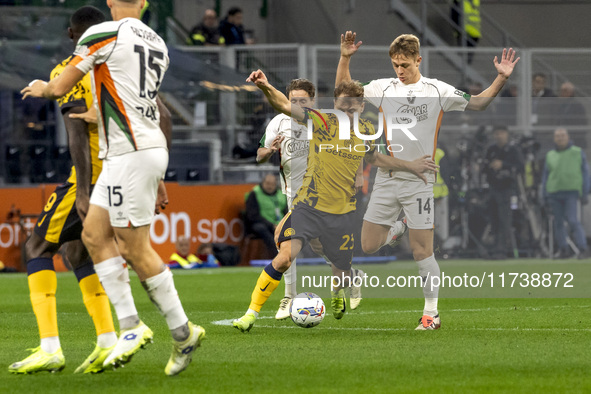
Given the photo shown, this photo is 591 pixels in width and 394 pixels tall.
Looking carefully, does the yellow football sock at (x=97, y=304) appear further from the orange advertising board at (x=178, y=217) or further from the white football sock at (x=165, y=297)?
the orange advertising board at (x=178, y=217)

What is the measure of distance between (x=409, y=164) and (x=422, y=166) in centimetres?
11

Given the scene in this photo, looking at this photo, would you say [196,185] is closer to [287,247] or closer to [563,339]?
[287,247]

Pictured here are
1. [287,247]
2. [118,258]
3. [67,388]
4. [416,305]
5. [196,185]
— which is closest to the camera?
[67,388]

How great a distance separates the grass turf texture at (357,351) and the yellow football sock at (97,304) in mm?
291

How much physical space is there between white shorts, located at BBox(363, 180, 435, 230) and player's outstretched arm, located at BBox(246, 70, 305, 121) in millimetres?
1034

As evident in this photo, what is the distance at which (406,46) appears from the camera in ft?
28.0

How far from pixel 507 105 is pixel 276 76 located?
13.8 ft

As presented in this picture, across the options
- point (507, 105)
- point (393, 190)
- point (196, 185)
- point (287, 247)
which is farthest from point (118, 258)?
point (507, 105)

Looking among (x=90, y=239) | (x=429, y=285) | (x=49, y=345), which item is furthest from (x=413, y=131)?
(x=49, y=345)

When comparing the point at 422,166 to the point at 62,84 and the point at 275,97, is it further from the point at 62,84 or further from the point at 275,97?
the point at 62,84

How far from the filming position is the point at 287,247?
879 cm

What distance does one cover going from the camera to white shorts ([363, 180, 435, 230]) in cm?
880

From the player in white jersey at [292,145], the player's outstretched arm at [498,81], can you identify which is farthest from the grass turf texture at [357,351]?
the player's outstretched arm at [498,81]

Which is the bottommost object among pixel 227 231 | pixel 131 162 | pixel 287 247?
pixel 227 231
